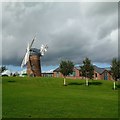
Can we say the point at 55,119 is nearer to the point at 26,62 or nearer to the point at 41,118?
the point at 41,118

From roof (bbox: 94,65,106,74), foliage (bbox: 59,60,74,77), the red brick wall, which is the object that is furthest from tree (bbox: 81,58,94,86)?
roof (bbox: 94,65,106,74)

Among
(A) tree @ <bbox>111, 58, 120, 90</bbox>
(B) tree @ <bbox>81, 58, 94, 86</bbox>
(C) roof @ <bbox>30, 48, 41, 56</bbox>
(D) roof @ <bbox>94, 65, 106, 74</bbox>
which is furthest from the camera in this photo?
(D) roof @ <bbox>94, 65, 106, 74</bbox>

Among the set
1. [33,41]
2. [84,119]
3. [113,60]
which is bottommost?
[84,119]

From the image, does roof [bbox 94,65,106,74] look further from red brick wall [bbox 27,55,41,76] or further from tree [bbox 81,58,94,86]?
tree [bbox 81,58,94,86]

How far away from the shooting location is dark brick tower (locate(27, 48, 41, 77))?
125 m

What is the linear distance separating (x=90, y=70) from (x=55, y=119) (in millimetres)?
72504

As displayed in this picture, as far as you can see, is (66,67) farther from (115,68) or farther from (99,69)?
(99,69)

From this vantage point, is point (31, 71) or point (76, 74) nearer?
point (31, 71)

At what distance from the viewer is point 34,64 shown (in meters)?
125

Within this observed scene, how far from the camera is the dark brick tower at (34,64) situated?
12538 centimetres

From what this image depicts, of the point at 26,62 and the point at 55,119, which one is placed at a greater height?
the point at 26,62

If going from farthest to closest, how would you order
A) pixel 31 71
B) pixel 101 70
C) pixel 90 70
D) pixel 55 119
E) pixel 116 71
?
pixel 101 70 < pixel 31 71 < pixel 90 70 < pixel 116 71 < pixel 55 119

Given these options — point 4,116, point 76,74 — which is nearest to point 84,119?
point 4,116

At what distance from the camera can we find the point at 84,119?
20.1 metres
